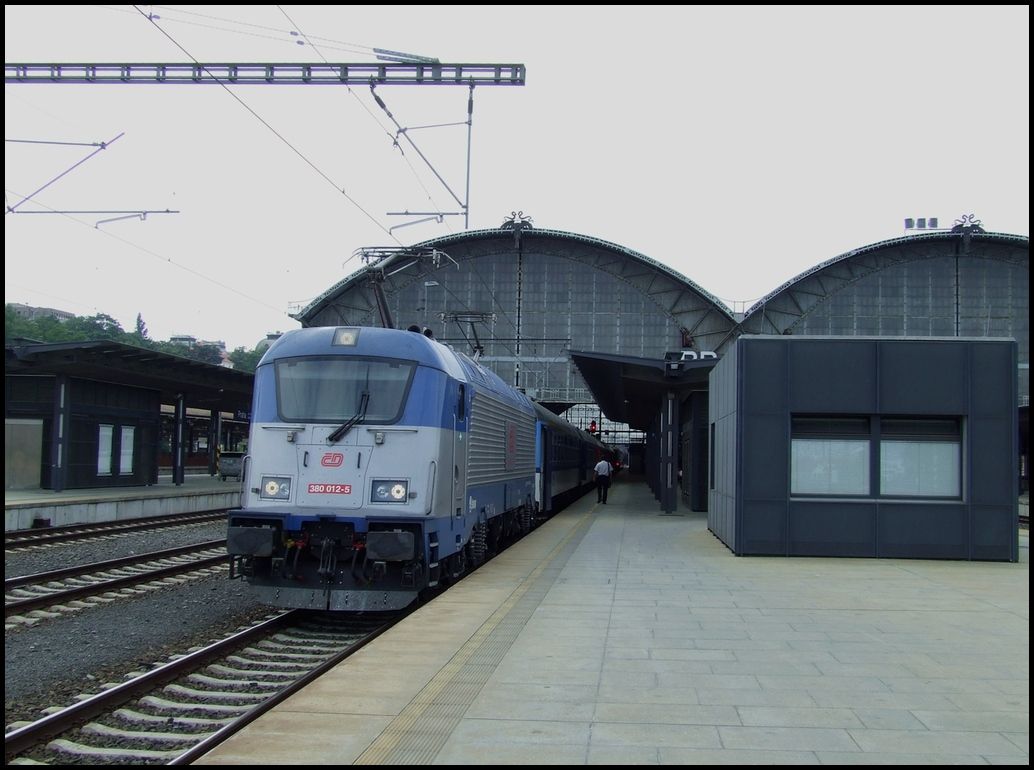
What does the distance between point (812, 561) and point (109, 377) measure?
21.0 metres

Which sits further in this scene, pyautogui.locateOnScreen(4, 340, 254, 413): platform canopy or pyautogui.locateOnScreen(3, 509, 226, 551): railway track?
pyautogui.locateOnScreen(4, 340, 254, 413): platform canopy

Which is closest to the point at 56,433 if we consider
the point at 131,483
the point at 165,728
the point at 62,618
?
the point at 131,483

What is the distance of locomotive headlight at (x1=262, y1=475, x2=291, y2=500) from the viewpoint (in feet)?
32.4

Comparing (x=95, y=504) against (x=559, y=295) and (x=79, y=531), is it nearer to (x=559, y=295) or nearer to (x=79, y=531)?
(x=79, y=531)

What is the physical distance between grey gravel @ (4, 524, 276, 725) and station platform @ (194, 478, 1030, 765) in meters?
2.19

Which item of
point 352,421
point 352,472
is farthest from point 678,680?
point 352,421

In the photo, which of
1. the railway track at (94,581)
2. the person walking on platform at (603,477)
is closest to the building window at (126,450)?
the railway track at (94,581)

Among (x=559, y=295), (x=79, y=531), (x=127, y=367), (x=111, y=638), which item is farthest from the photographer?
(x=559, y=295)

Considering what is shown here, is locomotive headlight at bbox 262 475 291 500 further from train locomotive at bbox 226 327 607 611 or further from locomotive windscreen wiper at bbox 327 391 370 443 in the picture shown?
locomotive windscreen wiper at bbox 327 391 370 443

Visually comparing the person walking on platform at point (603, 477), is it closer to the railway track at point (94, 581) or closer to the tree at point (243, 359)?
the railway track at point (94, 581)

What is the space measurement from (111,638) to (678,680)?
5806 millimetres

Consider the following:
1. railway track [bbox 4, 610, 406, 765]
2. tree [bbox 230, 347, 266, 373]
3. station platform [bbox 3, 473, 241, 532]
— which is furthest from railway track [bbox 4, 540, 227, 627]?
tree [bbox 230, 347, 266, 373]

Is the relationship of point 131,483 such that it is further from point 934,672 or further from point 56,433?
point 934,672

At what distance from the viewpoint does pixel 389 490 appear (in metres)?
9.76
